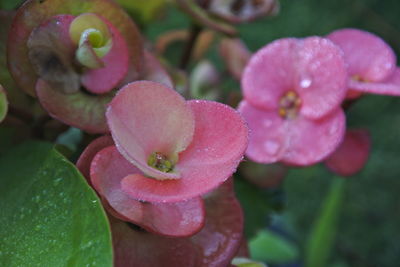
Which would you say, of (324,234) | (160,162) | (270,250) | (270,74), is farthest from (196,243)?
(270,250)

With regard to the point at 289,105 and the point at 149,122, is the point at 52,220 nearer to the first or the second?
the point at 149,122

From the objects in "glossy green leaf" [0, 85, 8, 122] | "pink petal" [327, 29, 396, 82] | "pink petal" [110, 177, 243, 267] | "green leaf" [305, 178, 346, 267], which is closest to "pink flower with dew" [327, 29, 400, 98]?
"pink petal" [327, 29, 396, 82]

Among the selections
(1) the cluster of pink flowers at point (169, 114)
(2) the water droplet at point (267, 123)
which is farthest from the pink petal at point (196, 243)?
(2) the water droplet at point (267, 123)

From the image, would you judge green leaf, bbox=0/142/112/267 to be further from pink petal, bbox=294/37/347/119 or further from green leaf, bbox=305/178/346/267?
green leaf, bbox=305/178/346/267

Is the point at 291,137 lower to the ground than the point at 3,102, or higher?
lower

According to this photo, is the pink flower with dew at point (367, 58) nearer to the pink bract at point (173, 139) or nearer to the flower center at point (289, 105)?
the flower center at point (289, 105)

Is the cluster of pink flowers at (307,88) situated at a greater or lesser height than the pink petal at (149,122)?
lesser
